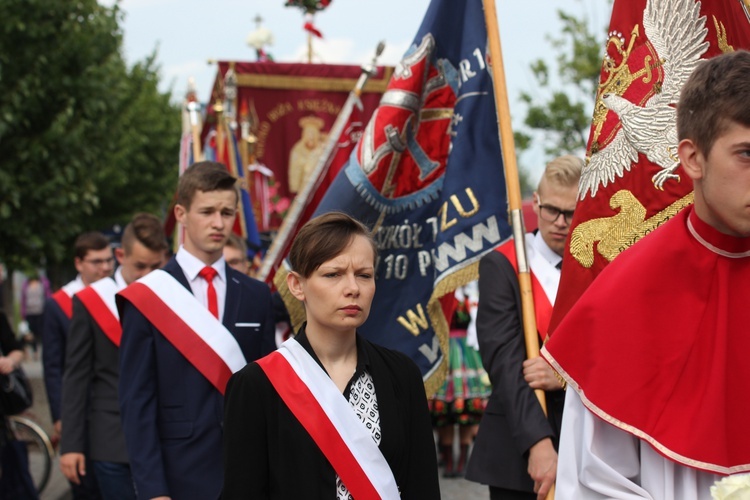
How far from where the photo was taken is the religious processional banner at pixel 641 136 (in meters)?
3.33

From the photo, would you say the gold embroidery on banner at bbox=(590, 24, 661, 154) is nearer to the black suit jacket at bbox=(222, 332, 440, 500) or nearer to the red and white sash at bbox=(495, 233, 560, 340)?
the red and white sash at bbox=(495, 233, 560, 340)

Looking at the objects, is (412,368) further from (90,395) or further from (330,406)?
(90,395)

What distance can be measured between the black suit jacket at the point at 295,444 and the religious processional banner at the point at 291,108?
13.6 metres

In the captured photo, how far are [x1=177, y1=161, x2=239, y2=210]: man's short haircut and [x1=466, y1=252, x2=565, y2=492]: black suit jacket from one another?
1.26 metres

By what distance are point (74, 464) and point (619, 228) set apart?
11.2 ft

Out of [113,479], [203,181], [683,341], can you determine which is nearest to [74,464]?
[113,479]

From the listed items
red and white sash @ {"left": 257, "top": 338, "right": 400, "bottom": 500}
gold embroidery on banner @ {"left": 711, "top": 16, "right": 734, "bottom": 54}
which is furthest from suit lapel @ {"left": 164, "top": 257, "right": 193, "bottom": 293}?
gold embroidery on banner @ {"left": 711, "top": 16, "right": 734, "bottom": 54}

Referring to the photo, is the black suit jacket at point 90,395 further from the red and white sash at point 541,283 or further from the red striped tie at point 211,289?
the red and white sash at point 541,283

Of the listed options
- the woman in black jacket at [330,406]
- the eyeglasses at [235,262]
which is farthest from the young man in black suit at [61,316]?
the woman in black jacket at [330,406]

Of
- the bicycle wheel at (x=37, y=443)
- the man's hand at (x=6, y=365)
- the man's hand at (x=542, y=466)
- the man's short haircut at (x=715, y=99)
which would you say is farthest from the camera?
the bicycle wheel at (x=37, y=443)

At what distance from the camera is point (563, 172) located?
173 inches

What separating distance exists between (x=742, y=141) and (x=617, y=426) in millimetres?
658

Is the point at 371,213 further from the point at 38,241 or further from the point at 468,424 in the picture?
the point at 38,241

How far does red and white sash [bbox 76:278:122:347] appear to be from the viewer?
230 inches
